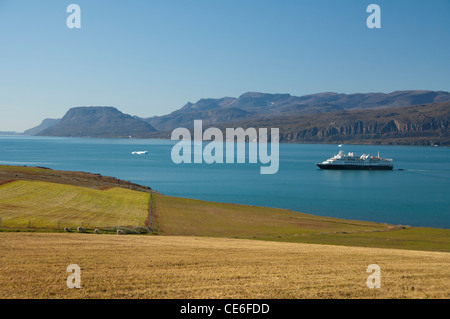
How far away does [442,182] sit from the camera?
96.7 meters

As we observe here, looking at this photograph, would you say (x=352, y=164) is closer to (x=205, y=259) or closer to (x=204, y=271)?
Answer: (x=205, y=259)

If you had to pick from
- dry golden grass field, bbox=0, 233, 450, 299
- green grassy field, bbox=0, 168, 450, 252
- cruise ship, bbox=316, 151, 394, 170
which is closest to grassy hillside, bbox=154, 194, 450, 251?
green grassy field, bbox=0, 168, 450, 252

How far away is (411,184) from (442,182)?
927cm

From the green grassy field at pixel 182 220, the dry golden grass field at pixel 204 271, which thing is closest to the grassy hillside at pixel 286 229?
the green grassy field at pixel 182 220

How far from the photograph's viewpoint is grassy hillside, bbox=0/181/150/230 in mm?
33806

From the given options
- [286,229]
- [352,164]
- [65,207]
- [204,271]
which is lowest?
[352,164]

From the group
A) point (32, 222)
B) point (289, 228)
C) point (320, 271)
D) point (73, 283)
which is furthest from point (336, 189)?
point (73, 283)

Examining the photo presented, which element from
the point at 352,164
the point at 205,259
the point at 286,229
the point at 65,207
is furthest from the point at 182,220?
the point at 352,164

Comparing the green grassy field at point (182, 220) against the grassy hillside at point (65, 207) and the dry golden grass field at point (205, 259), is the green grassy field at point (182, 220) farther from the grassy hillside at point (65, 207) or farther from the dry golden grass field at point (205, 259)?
the dry golden grass field at point (205, 259)

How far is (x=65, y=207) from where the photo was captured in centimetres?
4175

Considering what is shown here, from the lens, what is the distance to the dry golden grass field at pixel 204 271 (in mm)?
14078

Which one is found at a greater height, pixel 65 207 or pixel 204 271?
pixel 204 271

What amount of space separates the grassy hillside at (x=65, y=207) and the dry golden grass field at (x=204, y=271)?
368 inches

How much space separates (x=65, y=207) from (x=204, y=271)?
28.5 metres
